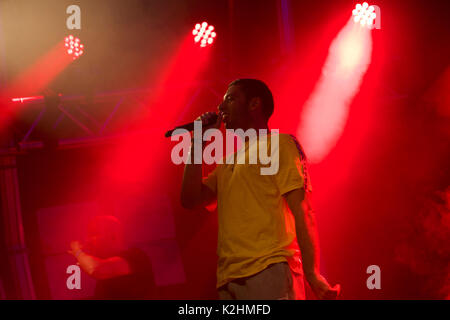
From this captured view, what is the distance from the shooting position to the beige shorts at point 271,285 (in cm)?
189

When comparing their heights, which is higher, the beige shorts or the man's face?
the man's face

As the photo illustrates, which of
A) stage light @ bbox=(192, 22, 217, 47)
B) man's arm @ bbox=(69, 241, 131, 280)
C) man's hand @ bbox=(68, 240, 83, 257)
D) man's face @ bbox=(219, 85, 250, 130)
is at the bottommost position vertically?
man's arm @ bbox=(69, 241, 131, 280)

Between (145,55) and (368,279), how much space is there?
361 centimetres

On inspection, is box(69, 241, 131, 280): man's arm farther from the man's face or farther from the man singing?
the man's face

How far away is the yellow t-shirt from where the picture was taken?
77.5 inches

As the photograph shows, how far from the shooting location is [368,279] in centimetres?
433

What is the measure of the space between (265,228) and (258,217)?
0.21ft

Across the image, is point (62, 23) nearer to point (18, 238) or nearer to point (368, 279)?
point (18, 238)

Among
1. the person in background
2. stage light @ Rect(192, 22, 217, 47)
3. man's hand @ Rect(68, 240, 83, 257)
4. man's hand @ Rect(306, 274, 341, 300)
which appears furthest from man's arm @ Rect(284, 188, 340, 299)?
stage light @ Rect(192, 22, 217, 47)

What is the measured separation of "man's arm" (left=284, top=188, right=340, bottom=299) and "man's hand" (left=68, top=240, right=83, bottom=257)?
3.11 m

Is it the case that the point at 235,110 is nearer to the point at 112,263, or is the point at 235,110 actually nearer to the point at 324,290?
the point at 324,290

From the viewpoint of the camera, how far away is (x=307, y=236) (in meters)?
1.94

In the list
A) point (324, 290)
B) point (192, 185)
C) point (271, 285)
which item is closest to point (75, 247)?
point (192, 185)

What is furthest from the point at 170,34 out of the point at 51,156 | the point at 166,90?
the point at 51,156
